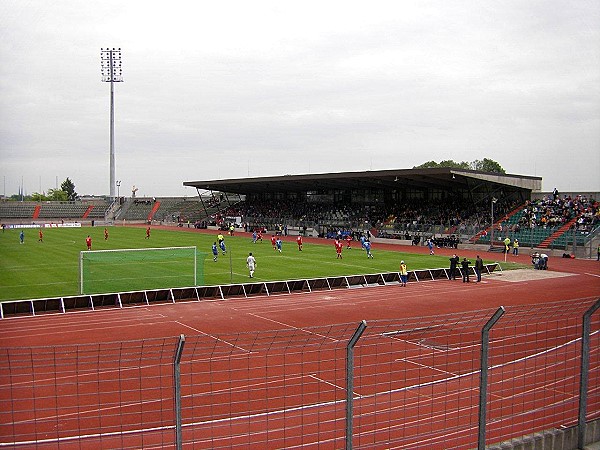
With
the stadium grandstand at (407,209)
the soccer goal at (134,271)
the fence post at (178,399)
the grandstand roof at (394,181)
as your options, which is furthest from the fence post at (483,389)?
the grandstand roof at (394,181)

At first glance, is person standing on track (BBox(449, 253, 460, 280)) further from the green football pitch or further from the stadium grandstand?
the stadium grandstand

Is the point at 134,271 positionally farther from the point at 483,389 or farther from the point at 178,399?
the point at 483,389

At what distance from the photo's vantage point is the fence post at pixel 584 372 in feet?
22.8

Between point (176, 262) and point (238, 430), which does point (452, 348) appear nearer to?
point (238, 430)

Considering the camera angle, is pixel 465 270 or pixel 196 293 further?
pixel 465 270

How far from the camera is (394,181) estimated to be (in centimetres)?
6034

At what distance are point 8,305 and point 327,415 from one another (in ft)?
51.1

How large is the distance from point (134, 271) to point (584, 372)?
2802 cm

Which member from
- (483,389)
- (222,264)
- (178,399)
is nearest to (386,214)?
(222,264)

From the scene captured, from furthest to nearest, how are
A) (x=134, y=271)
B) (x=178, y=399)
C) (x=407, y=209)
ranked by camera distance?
(x=407, y=209)
(x=134, y=271)
(x=178, y=399)

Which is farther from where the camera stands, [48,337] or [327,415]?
[48,337]

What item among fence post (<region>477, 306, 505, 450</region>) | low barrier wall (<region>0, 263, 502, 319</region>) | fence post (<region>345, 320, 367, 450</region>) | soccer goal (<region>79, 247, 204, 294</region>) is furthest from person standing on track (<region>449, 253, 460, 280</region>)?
fence post (<region>345, 320, 367, 450</region>)

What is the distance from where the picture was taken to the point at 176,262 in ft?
116

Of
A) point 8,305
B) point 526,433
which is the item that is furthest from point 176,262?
point 526,433
